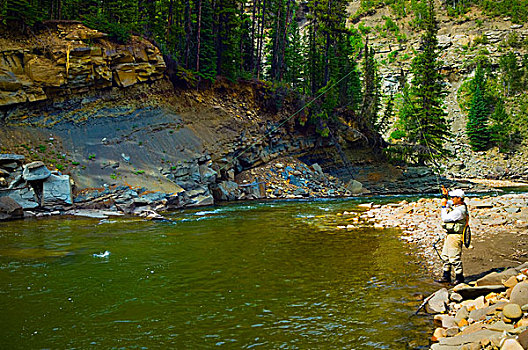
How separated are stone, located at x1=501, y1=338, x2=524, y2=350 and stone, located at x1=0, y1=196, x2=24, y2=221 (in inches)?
664

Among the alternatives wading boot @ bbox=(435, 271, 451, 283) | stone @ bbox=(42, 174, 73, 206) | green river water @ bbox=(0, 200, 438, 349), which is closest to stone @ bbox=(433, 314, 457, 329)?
green river water @ bbox=(0, 200, 438, 349)

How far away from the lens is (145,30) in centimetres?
2855

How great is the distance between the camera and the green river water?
17.2ft

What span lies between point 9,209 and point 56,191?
221cm

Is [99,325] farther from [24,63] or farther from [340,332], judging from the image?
[24,63]

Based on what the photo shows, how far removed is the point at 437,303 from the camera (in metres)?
5.89

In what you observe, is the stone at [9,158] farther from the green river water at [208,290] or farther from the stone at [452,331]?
the stone at [452,331]

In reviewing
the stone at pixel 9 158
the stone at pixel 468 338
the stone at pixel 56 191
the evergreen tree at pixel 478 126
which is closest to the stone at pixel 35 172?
the stone at pixel 56 191

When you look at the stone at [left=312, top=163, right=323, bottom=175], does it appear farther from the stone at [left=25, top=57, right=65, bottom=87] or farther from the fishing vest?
the fishing vest

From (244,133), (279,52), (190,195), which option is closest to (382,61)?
(279,52)

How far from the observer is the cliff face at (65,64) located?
822 inches

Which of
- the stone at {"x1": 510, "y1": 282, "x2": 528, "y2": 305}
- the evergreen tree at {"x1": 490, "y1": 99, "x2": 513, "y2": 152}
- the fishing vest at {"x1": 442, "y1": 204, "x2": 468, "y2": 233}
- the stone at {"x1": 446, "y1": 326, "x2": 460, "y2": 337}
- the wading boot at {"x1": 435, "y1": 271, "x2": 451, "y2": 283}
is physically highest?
the evergreen tree at {"x1": 490, "y1": 99, "x2": 513, "y2": 152}

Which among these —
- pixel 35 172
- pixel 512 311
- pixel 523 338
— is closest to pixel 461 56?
pixel 35 172

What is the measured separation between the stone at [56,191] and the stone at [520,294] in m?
17.2
